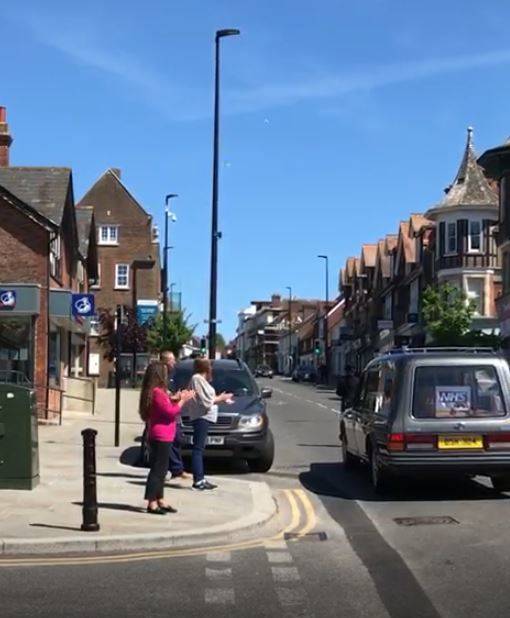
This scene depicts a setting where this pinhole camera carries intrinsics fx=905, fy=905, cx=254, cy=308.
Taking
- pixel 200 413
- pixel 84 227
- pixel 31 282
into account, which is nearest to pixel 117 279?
pixel 84 227

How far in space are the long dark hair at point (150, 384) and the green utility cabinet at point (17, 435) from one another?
1754mm

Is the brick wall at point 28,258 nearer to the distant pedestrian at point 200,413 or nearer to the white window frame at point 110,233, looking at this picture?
the distant pedestrian at point 200,413

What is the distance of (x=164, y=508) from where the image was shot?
9.91 metres

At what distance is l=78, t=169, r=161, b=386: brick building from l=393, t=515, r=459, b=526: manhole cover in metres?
49.3

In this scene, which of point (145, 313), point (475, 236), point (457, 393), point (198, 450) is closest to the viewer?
point (457, 393)

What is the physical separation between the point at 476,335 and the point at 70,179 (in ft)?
55.4

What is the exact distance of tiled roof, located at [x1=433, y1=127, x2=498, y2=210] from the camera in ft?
155

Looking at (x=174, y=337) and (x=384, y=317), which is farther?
(x=384, y=317)

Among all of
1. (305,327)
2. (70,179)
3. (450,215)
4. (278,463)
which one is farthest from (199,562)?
(305,327)

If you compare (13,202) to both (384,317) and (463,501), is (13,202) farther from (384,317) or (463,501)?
(384,317)

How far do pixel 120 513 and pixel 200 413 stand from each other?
7.35ft

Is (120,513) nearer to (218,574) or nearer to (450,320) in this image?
(218,574)

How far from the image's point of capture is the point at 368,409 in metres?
12.7

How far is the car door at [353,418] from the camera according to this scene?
13.4m
